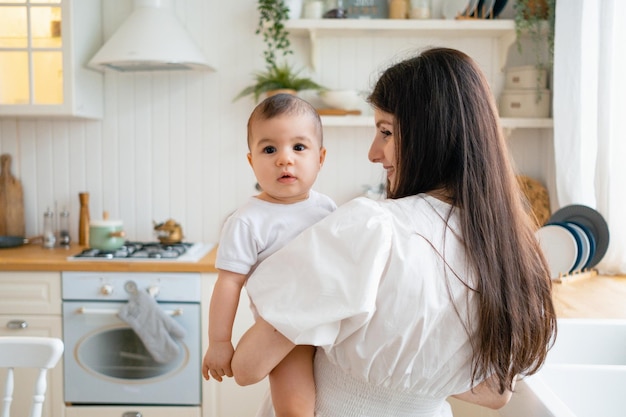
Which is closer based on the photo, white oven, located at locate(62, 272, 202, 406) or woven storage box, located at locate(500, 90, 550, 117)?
white oven, located at locate(62, 272, 202, 406)

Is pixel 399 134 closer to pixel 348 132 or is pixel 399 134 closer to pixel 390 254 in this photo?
pixel 390 254

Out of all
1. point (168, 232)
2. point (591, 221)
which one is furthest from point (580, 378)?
point (168, 232)

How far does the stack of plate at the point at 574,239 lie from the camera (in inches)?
97.7

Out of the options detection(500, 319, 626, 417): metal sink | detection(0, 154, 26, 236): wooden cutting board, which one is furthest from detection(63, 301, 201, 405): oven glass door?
detection(500, 319, 626, 417): metal sink

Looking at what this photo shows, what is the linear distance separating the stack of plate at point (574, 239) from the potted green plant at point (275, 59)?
4.11 ft

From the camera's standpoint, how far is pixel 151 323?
2777 mm

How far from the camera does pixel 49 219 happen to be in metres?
3.26

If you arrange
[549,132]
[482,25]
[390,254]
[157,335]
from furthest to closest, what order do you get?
1. [549,132]
2. [482,25]
3. [157,335]
4. [390,254]

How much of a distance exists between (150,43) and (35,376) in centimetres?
151

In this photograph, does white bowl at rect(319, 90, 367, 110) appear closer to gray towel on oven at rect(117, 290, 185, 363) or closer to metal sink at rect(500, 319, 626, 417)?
gray towel on oven at rect(117, 290, 185, 363)

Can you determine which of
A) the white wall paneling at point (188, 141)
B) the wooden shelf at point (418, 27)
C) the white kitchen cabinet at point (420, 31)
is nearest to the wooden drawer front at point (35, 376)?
the white wall paneling at point (188, 141)

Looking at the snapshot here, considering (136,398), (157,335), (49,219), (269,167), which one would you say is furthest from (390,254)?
(49,219)

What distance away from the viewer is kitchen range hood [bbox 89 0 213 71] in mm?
2881

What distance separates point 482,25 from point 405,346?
2296 mm
